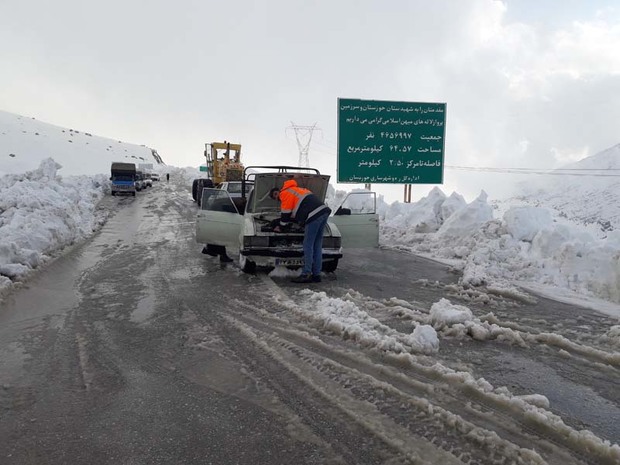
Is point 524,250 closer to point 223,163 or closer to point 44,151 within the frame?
point 223,163

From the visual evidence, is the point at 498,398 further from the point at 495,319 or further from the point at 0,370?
the point at 0,370

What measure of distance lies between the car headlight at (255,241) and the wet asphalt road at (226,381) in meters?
0.94

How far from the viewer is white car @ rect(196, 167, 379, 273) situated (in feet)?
27.5

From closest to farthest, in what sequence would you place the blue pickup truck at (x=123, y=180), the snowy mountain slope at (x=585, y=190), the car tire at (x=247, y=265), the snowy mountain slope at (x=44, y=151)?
the car tire at (x=247, y=265) → the blue pickup truck at (x=123, y=180) → the snowy mountain slope at (x=585, y=190) → the snowy mountain slope at (x=44, y=151)

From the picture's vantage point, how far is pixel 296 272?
28.5ft

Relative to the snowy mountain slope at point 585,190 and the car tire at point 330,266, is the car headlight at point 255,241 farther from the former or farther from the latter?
the snowy mountain slope at point 585,190

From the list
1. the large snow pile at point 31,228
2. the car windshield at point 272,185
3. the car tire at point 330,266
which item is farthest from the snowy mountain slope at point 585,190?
the large snow pile at point 31,228

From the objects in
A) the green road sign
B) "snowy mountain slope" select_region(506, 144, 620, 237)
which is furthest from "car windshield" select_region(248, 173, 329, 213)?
"snowy mountain slope" select_region(506, 144, 620, 237)

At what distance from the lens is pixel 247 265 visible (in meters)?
8.52

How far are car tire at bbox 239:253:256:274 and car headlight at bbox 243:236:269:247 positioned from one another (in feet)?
0.86

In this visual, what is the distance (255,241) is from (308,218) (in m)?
1.10

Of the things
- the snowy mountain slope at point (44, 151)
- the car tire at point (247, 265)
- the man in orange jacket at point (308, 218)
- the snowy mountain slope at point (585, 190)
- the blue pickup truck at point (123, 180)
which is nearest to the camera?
the man in orange jacket at point (308, 218)

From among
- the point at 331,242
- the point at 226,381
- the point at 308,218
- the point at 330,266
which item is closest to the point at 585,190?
the point at 330,266

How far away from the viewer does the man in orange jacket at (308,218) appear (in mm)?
7895
